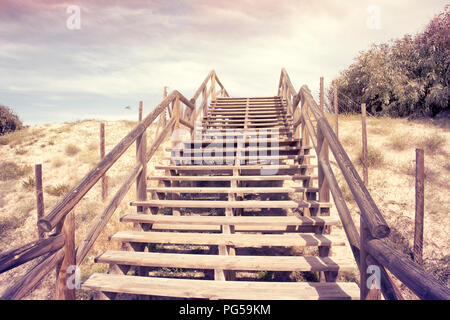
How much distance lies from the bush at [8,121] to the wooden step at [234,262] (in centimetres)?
1569

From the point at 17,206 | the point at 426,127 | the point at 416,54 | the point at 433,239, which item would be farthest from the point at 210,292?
the point at 416,54

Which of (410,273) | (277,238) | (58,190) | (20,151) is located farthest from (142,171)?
(20,151)

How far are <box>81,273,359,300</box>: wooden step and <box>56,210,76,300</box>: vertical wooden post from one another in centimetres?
26

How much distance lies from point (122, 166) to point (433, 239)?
8390 millimetres

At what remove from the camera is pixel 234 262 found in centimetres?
220

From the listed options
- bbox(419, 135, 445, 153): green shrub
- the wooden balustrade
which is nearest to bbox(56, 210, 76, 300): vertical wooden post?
the wooden balustrade

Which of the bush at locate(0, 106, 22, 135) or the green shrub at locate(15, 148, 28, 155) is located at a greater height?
the bush at locate(0, 106, 22, 135)

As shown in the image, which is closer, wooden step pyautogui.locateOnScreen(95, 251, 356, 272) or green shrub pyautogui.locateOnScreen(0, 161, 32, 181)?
wooden step pyautogui.locateOnScreen(95, 251, 356, 272)

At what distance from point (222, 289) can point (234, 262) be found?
0.98 feet

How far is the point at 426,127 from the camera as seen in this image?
30.7 ft

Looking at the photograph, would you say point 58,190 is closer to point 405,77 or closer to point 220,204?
point 220,204

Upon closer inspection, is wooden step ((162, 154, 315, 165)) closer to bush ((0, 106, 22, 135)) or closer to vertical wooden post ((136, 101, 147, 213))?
vertical wooden post ((136, 101, 147, 213))

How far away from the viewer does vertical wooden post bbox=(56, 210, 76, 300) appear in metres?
1.74
